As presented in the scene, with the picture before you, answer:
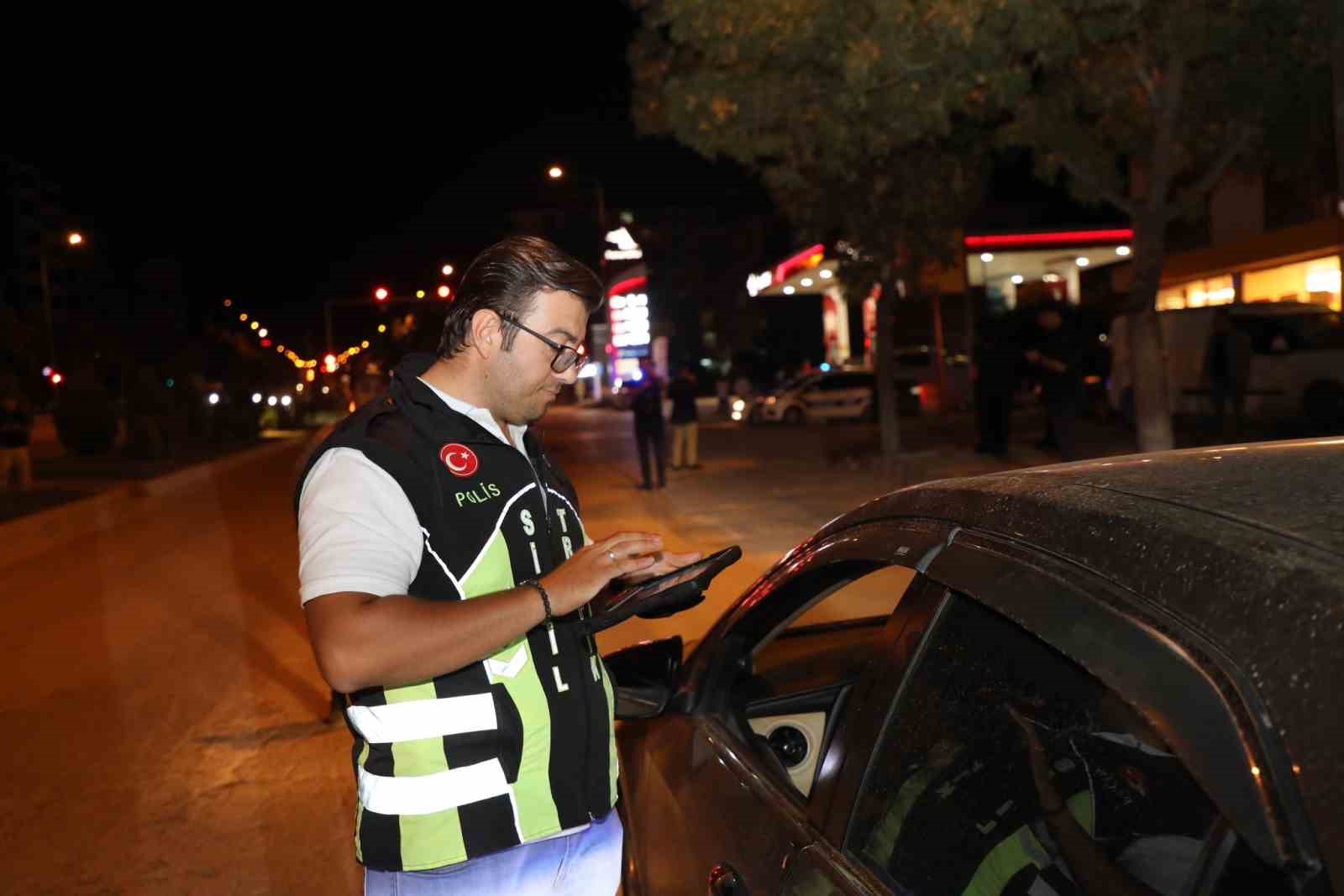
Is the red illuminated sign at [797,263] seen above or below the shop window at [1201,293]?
above

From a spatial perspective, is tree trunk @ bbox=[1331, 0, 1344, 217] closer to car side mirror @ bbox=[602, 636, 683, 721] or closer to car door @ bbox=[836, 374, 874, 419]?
car side mirror @ bbox=[602, 636, 683, 721]

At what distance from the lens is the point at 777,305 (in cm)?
5953

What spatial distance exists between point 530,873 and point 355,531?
69cm

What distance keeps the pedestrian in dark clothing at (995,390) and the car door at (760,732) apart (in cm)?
1277

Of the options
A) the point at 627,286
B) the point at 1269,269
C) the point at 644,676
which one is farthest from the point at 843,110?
the point at 627,286

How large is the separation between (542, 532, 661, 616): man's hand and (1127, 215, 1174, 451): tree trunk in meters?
8.56

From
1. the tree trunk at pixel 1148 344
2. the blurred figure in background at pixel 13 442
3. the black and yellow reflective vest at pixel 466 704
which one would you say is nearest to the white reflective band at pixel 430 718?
the black and yellow reflective vest at pixel 466 704

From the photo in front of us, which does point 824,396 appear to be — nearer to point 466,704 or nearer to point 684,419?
point 684,419

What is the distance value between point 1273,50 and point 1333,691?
11.6 metres

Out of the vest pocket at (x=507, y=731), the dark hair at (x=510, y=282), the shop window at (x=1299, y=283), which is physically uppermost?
the shop window at (x=1299, y=283)

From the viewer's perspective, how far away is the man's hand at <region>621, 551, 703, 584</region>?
7.07 ft

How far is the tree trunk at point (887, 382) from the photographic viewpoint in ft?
52.2

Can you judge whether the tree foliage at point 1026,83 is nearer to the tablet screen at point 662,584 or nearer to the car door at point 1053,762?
the tablet screen at point 662,584

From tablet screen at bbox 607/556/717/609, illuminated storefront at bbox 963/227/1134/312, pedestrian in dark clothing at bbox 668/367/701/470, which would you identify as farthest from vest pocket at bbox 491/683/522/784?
illuminated storefront at bbox 963/227/1134/312
